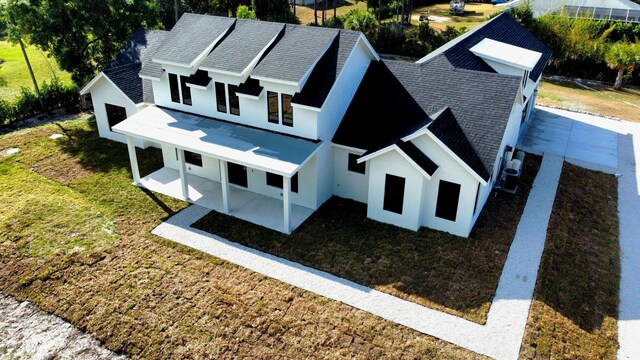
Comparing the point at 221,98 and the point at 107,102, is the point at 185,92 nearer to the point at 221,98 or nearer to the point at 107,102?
the point at 221,98

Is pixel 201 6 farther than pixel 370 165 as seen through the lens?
Result: Yes

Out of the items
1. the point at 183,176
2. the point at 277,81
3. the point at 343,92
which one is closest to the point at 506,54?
the point at 343,92

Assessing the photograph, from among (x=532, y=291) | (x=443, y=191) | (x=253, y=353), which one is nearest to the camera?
(x=253, y=353)

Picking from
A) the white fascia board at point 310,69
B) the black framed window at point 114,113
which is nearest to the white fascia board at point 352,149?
the white fascia board at point 310,69

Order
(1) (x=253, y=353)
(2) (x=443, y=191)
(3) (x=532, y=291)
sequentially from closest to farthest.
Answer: (1) (x=253, y=353), (3) (x=532, y=291), (2) (x=443, y=191)

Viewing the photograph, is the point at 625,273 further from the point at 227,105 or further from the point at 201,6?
the point at 201,6

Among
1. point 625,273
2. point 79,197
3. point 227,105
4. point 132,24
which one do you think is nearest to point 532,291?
point 625,273
